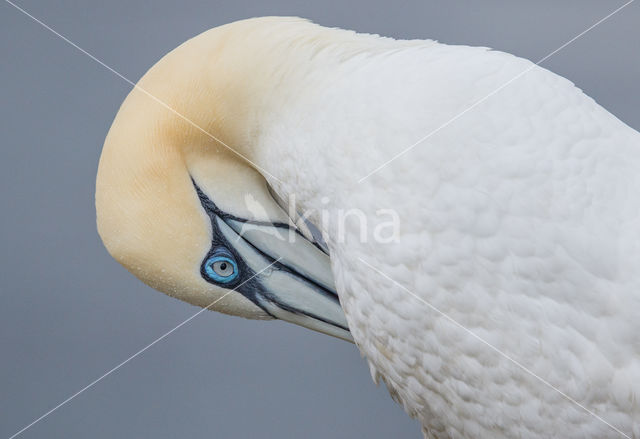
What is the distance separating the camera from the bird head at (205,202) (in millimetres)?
2016

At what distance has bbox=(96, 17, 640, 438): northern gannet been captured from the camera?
1.67 metres

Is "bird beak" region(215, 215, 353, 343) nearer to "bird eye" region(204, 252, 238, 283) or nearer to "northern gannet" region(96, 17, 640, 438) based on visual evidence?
"bird eye" region(204, 252, 238, 283)

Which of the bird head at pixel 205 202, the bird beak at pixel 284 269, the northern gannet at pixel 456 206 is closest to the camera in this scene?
the northern gannet at pixel 456 206

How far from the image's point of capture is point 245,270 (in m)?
2.13

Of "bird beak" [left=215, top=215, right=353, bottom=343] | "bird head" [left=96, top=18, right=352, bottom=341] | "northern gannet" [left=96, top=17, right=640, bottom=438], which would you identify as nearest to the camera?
"northern gannet" [left=96, top=17, right=640, bottom=438]

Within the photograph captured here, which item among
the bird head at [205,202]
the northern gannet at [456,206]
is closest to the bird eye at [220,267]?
the bird head at [205,202]

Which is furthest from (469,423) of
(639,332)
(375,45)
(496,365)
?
(375,45)

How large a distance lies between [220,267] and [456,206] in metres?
0.59

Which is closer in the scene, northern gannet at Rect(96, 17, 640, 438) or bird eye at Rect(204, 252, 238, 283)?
northern gannet at Rect(96, 17, 640, 438)

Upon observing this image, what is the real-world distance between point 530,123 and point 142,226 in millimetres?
753

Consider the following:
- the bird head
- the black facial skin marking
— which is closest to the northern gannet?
the bird head

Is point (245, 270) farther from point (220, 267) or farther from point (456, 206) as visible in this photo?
point (456, 206)

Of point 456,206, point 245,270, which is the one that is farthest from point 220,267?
point 456,206

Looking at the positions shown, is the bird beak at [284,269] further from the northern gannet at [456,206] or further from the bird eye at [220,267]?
the northern gannet at [456,206]
